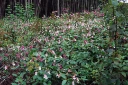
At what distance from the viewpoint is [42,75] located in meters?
1.96

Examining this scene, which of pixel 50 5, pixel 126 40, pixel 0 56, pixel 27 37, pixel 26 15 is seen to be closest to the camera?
pixel 0 56

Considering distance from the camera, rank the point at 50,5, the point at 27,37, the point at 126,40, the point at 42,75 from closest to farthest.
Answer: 1. the point at 42,75
2. the point at 126,40
3. the point at 27,37
4. the point at 50,5

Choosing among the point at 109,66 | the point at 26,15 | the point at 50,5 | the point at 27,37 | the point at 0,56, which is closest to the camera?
the point at 109,66

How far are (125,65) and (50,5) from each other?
1142 centimetres

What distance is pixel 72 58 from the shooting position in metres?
2.41

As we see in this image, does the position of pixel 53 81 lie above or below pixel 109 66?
below

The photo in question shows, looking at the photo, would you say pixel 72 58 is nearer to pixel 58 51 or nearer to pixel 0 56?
pixel 58 51

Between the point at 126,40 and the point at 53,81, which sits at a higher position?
the point at 126,40

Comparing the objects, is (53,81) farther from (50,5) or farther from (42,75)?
(50,5)

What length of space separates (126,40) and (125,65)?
68 cm

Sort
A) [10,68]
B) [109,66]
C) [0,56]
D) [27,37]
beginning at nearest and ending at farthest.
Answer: [109,66] < [10,68] < [0,56] < [27,37]

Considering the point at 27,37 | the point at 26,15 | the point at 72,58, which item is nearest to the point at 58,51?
the point at 72,58

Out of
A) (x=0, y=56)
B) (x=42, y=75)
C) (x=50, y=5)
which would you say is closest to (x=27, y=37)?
(x=0, y=56)

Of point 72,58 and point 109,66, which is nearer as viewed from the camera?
point 109,66
